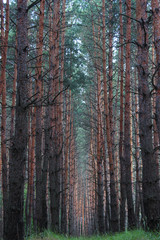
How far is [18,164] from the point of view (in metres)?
3.84

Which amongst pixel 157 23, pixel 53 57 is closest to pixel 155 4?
pixel 157 23

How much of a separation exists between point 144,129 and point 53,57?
4.11 metres

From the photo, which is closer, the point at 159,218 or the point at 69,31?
the point at 159,218

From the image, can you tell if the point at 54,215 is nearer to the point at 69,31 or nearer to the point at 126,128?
the point at 126,128

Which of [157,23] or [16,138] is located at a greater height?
[157,23]

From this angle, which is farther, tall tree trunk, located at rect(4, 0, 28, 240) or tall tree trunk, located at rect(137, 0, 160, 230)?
tall tree trunk, located at rect(137, 0, 160, 230)

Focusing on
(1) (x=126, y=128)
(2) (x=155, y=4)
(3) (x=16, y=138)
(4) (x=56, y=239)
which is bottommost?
(4) (x=56, y=239)

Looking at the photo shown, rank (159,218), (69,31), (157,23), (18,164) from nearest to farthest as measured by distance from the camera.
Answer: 1. (18,164)
2. (159,218)
3. (157,23)
4. (69,31)

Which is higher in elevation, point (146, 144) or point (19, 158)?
point (146, 144)

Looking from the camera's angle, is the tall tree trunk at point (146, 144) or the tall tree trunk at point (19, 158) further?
the tall tree trunk at point (146, 144)

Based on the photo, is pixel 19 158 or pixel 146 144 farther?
pixel 146 144

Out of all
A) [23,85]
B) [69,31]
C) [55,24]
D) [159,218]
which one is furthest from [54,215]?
[69,31]

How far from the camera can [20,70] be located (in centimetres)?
398

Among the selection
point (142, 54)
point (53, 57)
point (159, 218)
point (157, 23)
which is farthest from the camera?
point (53, 57)
